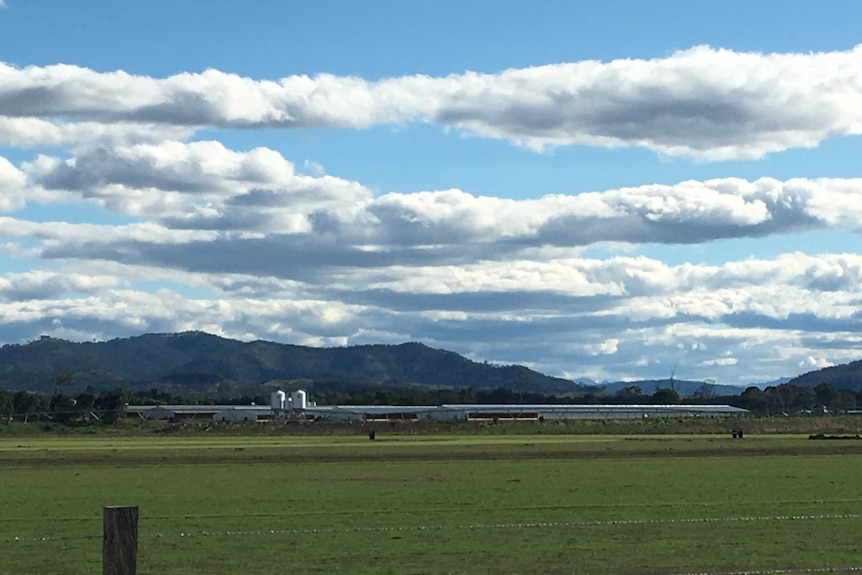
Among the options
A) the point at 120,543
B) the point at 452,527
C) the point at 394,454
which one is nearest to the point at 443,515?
the point at 452,527

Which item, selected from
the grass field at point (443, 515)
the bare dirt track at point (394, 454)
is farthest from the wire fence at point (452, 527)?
the bare dirt track at point (394, 454)

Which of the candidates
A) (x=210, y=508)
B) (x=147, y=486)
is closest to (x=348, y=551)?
(x=210, y=508)

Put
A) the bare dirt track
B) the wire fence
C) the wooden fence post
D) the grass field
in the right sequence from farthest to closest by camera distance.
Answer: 1. the bare dirt track
2. the wire fence
3. the grass field
4. the wooden fence post

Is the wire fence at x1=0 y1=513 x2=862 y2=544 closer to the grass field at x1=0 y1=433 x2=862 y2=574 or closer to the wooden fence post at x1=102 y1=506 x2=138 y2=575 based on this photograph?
the grass field at x1=0 y1=433 x2=862 y2=574

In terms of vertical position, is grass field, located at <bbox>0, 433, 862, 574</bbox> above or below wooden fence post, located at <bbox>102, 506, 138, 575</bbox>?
below

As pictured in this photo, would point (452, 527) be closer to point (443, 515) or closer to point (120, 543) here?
point (443, 515)

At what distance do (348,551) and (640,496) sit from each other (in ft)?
53.0

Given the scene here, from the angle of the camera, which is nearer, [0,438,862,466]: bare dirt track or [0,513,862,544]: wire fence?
[0,513,862,544]: wire fence

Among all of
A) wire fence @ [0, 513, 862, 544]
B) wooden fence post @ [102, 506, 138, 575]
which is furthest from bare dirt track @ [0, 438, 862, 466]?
wooden fence post @ [102, 506, 138, 575]

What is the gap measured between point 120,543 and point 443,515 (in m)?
22.4

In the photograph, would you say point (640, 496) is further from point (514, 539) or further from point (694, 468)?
point (694, 468)

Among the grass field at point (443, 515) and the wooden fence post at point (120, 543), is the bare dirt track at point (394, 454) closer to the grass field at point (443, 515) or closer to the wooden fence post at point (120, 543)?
the grass field at point (443, 515)

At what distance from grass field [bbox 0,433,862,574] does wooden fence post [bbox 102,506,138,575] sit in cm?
1167

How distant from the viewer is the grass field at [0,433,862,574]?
78.0 ft
